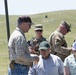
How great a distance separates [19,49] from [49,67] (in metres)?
0.60

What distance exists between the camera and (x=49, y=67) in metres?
6.43

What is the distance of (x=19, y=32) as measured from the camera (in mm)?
6645

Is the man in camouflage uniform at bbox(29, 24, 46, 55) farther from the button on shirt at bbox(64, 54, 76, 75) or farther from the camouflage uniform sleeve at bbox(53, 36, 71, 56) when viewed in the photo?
the button on shirt at bbox(64, 54, 76, 75)

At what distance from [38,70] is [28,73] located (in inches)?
8.9

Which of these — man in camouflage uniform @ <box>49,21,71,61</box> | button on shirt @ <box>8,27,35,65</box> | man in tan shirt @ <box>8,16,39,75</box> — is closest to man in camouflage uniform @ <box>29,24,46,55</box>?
man in camouflage uniform @ <box>49,21,71,61</box>

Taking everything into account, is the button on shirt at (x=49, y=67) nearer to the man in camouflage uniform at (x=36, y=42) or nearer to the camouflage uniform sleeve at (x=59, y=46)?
the camouflage uniform sleeve at (x=59, y=46)

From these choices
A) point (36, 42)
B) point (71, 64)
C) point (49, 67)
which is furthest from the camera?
point (36, 42)

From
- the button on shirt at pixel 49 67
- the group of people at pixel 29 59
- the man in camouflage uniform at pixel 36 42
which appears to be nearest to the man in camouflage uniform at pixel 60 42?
the man in camouflage uniform at pixel 36 42

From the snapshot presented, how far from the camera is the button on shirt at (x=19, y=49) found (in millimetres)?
6484

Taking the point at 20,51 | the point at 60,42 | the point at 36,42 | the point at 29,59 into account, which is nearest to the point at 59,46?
the point at 60,42

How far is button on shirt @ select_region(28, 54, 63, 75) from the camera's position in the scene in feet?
21.1

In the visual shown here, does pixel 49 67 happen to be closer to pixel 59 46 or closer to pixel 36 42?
pixel 59 46

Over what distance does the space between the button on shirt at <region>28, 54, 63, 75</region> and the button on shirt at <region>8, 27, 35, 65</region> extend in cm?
20

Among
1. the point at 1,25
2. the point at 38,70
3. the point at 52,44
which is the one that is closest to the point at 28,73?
the point at 38,70
